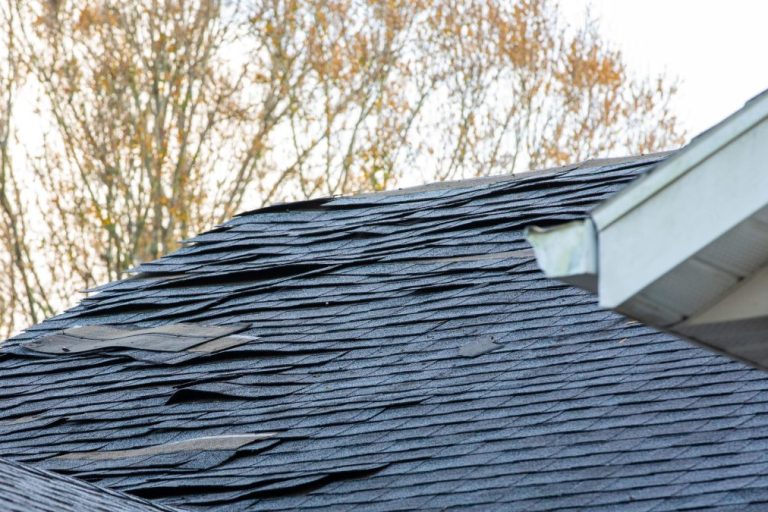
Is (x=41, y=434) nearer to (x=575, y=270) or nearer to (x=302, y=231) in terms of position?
(x=302, y=231)

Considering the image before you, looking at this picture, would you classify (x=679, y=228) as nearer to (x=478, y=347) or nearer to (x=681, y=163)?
(x=681, y=163)

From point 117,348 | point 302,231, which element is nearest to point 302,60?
point 302,231

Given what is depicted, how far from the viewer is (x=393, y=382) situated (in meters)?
5.25

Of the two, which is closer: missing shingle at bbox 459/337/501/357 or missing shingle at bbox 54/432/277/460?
missing shingle at bbox 54/432/277/460

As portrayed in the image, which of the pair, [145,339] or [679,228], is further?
[145,339]

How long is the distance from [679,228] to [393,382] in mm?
3019

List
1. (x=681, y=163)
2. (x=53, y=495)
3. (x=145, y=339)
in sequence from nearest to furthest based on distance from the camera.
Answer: (x=681, y=163), (x=53, y=495), (x=145, y=339)

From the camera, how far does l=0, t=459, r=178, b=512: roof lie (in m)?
3.77

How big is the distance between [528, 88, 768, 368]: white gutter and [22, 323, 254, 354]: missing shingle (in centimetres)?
388

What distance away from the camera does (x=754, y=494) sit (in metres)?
3.69

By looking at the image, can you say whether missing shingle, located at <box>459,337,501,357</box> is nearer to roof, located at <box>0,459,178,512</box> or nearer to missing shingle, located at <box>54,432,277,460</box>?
missing shingle, located at <box>54,432,277,460</box>

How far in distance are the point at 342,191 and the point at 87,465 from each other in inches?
616

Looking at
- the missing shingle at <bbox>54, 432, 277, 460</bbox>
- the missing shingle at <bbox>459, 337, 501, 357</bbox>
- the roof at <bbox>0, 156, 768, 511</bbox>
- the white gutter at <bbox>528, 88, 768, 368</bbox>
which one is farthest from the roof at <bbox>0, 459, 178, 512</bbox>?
the white gutter at <bbox>528, 88, 768, 368</bbox>

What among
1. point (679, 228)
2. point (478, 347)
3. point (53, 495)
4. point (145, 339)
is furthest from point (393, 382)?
point (679, 228)
